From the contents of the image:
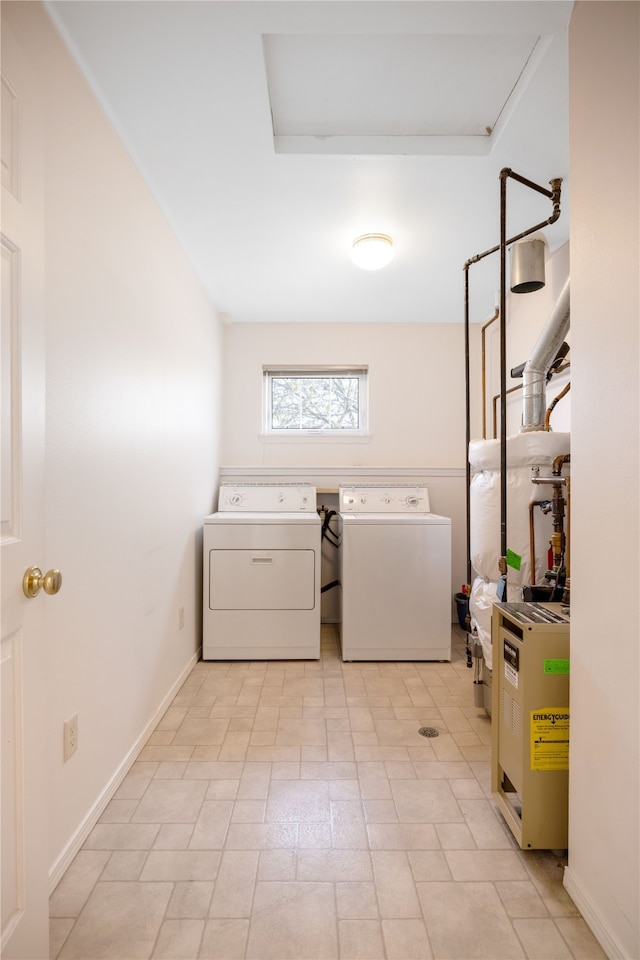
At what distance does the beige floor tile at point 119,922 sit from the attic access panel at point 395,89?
7.63ft

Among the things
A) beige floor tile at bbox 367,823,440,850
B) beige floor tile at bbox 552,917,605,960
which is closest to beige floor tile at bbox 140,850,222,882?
beige floor tile at bbox 367,823,440,850

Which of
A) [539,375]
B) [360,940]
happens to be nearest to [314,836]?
[360,940]

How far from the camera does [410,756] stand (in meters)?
1.85

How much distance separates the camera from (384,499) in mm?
3441

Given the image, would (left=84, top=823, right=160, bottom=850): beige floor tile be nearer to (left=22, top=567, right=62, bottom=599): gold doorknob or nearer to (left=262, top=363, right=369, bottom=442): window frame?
(left=22, top=567, right=62, bottom=599): gold doorknob

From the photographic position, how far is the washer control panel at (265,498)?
11.0 feet

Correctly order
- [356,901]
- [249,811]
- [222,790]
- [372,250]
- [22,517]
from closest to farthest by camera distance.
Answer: [22,517] < [356,901] < [249,811] < [222,790] < [372,250]

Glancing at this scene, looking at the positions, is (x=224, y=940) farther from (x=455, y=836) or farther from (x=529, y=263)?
(x=529, y=263)

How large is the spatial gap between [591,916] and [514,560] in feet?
3.29

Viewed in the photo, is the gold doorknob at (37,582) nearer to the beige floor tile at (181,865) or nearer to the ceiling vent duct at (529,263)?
the beige floor tile at (181,865)

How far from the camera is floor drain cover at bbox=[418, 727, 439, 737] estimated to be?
2.01 m

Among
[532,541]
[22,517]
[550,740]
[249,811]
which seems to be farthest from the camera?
[532,541]

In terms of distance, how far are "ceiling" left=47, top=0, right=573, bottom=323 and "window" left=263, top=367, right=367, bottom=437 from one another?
1.17 metres

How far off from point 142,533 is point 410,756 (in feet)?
4.46
